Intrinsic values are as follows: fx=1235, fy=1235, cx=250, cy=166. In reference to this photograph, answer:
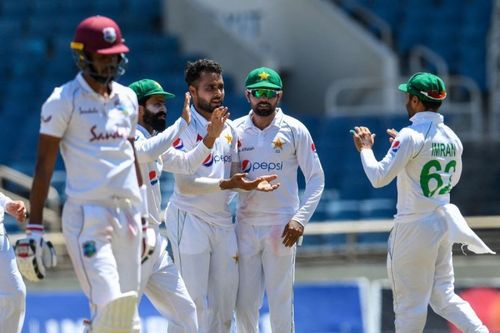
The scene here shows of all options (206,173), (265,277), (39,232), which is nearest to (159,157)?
(206,173)

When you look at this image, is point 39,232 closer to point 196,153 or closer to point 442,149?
point 196,153

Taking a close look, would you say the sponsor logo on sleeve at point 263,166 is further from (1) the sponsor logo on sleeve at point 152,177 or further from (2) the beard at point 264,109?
(1) the sponsor logo on sleeve at point 152,177

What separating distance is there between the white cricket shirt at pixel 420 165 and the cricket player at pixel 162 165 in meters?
1.15

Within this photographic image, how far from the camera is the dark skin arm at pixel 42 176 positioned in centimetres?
675

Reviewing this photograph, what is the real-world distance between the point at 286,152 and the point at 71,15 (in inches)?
488

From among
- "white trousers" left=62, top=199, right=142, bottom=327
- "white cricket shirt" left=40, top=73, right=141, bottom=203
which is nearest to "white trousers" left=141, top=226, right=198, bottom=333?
"white trousers" left=62, top=199, right=142, bottom=327

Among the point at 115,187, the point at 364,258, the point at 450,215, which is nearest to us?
the point at 115,187

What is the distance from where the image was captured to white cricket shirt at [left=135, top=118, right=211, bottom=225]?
773 cm

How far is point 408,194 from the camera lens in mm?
8461

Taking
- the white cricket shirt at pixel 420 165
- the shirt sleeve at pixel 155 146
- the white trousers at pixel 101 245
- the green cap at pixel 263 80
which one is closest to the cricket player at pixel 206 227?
the green cap at pixel 263 80

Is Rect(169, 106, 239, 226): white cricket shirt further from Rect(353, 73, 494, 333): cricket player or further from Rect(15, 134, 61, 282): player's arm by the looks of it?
Rect(15, 134, 61, 282): player's arm

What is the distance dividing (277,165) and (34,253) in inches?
98.1

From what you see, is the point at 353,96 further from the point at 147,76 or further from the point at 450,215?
the point at 450,215

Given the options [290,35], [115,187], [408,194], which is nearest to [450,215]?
[408,194]
